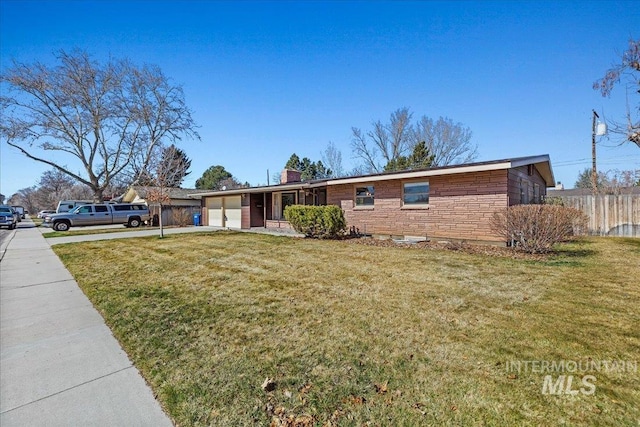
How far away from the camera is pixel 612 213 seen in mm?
11758

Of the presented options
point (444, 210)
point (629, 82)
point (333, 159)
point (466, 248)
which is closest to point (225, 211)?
point (444, 210)

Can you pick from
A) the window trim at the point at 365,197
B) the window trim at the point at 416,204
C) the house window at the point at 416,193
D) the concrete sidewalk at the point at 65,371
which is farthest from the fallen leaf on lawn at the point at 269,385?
the window trim at the point at 365,197

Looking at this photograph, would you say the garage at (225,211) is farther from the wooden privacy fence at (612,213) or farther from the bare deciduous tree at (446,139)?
the bare deciduous tree at (446,139)

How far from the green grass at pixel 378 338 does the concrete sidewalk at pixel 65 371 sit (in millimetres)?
182

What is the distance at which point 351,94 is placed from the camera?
822 inches

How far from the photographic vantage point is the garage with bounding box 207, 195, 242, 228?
19.2 m

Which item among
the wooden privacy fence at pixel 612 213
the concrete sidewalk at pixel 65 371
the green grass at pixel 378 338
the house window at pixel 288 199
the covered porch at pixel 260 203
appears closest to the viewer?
the green grass at pixel 378 338

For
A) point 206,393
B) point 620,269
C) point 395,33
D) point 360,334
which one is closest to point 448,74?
point 395,33

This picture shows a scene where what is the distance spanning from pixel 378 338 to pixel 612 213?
14.4m

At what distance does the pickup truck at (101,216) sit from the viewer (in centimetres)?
2034

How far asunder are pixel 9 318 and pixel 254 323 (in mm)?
3932

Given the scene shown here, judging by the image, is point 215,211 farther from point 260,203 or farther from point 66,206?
point 66,206

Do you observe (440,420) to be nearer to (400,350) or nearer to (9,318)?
(400,350)

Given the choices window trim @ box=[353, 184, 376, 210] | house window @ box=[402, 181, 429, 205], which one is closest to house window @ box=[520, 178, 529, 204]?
house window @ box=[402, 181, 429, 205]
